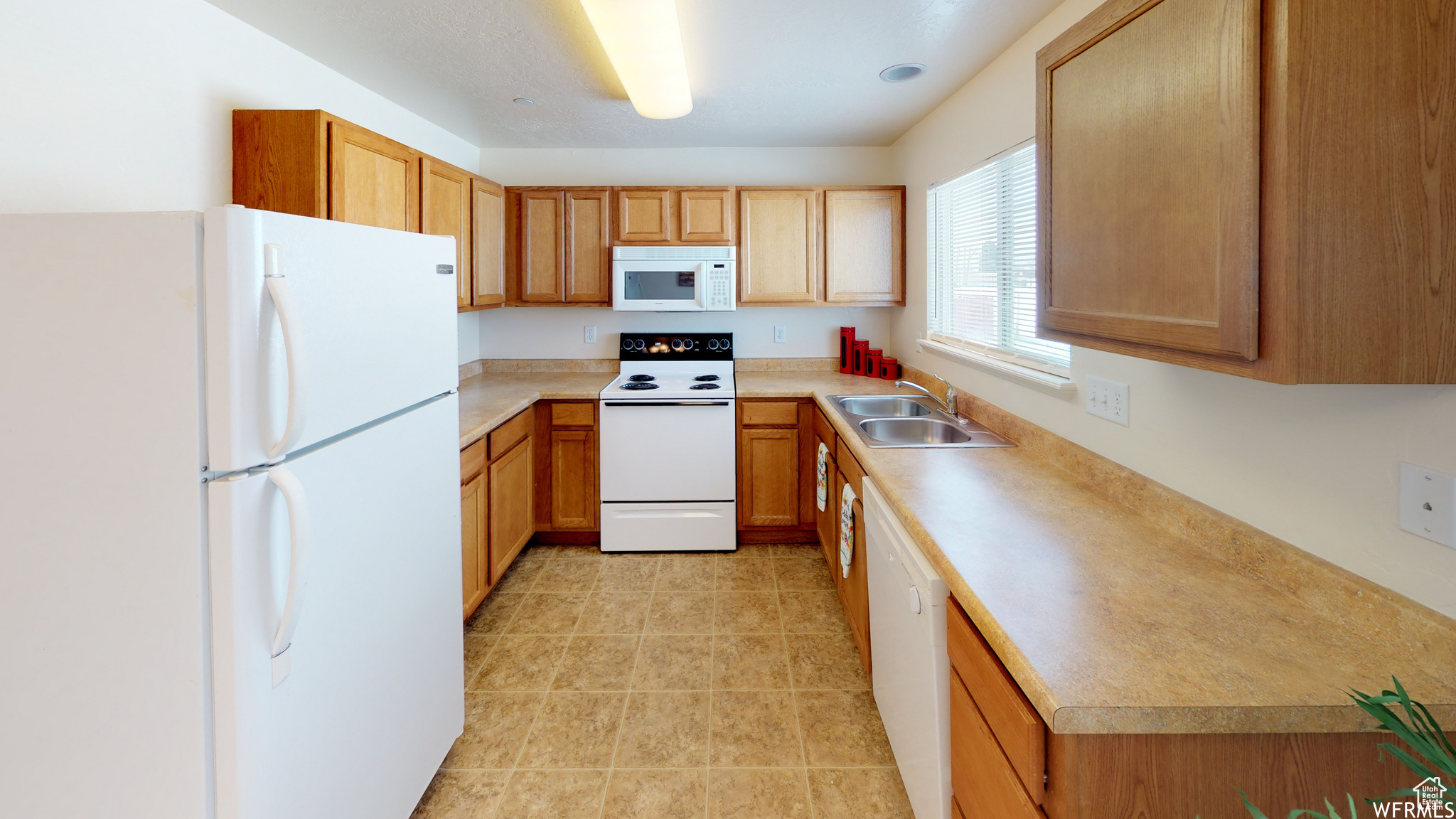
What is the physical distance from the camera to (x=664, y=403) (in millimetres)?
3701

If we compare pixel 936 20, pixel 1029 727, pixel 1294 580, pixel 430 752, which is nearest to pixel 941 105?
pixel 936 20

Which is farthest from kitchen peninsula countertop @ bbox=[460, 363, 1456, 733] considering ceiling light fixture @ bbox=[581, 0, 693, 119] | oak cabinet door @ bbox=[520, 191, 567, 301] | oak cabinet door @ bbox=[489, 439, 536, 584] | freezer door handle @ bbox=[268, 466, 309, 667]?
oak cabinet door @ bbox=[520, 191, 567, 301]

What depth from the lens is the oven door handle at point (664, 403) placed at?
146 inches

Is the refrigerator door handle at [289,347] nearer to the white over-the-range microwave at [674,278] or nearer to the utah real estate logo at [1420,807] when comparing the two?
the utah real estate logo at [1420,807]

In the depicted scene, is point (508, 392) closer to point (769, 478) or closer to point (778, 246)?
point (769, 478)

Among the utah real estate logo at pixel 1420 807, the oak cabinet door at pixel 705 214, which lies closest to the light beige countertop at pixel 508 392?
the oak cabinet door at pixel 705 214

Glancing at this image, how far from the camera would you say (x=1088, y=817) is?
96cm

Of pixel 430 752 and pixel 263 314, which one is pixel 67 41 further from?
pixel 430 752

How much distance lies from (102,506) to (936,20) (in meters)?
2.50

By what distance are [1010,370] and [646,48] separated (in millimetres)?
1672

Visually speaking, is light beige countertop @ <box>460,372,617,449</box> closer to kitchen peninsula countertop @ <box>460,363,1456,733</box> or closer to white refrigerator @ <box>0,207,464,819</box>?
white refrigerator @ <box>0,207,464,819</box>

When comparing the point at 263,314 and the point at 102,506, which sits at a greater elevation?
the point at 263,314

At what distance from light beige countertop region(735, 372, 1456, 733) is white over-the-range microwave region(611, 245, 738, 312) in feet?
7.72

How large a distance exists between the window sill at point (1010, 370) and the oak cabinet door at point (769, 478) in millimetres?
927
